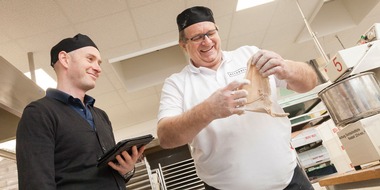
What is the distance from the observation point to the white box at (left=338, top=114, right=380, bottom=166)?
1.58 m

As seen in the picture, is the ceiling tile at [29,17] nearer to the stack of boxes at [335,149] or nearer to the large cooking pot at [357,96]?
the large cooking pot at [357,96]

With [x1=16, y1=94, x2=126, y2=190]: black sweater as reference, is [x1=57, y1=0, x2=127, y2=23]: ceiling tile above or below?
above

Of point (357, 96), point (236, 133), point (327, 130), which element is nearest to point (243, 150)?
point (236, 133)

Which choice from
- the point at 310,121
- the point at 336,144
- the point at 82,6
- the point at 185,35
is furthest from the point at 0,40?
the point at 336,144

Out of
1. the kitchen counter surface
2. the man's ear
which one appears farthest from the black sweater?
the kitchen counter surface

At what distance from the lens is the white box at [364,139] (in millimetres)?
1582

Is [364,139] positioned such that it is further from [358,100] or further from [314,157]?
[314,157]

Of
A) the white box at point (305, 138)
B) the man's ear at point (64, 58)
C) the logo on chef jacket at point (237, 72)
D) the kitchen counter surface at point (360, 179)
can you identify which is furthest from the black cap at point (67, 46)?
the white box at point (305, 138)

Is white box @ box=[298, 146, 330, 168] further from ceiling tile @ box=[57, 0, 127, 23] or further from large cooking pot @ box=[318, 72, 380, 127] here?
ceiling tile @ box=[57, 0, 127, 23]

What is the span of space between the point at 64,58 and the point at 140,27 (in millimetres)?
1685

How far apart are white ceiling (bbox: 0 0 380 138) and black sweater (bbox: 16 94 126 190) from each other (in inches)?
66.6

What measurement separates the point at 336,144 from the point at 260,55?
3.35 m

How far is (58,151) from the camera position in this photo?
1.17m

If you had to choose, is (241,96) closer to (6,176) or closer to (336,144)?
(336,144)
